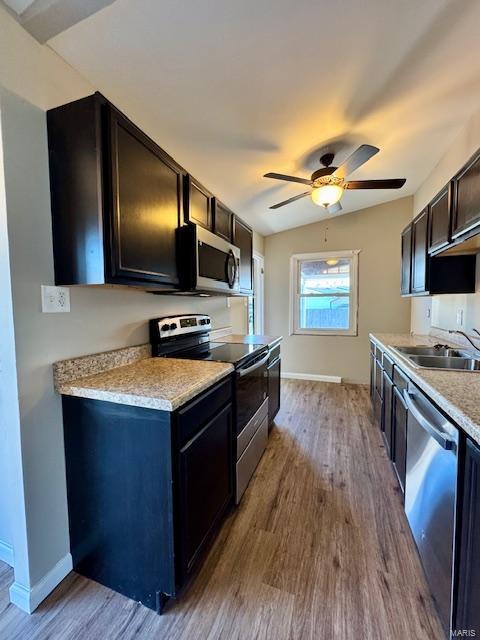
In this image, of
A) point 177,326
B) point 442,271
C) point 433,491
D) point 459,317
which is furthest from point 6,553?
point 459,317

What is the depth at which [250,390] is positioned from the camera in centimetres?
189

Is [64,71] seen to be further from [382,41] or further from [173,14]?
[382,41]

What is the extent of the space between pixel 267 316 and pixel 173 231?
3.29 meters

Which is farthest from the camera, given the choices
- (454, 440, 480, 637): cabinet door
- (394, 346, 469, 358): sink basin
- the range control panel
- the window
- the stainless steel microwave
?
the window

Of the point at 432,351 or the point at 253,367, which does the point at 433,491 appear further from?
the point at 432,351

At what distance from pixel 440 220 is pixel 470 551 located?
6.21 feet

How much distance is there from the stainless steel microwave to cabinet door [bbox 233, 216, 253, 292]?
1.41 feet

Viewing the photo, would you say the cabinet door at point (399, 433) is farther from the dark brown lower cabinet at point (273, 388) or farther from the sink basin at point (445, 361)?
the dark brown lower cabinet at point (273, 388)

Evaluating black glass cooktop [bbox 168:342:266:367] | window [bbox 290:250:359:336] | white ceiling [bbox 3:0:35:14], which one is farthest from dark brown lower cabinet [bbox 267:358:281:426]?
white ceiling [bbox 3:0:35:14]

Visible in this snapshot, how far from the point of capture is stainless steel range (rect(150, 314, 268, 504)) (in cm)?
170

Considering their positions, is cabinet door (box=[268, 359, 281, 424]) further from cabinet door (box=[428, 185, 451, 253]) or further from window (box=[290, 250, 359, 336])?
window (box=[290, 250, 359, 336])

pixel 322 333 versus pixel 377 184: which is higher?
pixel 377 184

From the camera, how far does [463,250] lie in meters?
1.97

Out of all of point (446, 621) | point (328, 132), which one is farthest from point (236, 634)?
point (328, 132)
